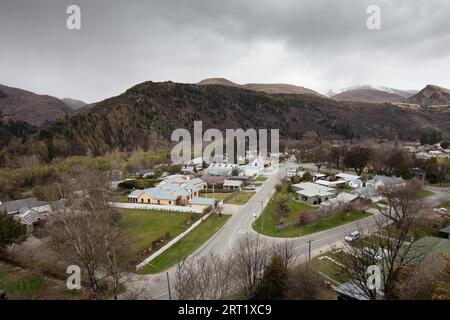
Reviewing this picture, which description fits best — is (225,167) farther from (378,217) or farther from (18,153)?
(18,153)

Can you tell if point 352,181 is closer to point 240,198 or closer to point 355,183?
point 355,183

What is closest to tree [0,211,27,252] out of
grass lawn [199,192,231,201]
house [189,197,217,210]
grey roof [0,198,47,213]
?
grey roof [0,198,47,213]

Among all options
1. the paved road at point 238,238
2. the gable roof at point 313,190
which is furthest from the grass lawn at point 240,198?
the gable roof at point 313,190

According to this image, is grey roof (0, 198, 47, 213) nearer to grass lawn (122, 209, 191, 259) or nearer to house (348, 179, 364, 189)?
grass lawn (122, 209, 191, 259)

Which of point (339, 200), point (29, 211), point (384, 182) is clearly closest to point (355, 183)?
point (384, 182)

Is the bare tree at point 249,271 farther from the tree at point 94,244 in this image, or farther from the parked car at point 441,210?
the parked car at point 441,210

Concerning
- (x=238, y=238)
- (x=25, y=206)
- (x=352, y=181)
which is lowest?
(x=238, y=238)

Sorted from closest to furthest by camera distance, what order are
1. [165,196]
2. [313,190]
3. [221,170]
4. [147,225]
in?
1. [147,225]
2. [165,196]
3. [313,190]
4. [221,170]
